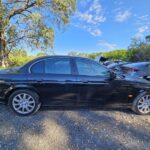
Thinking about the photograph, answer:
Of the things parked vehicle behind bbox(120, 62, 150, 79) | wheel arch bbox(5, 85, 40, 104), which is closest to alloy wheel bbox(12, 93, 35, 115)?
wheel arch bbox(5, 85, 40, 104)

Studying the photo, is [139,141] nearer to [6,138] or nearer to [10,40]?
[6,138]

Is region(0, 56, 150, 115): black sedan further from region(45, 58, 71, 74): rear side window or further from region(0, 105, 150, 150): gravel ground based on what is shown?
region(0, 105, 150, 150): gravel ground

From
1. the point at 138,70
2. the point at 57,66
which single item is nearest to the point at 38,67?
the point at 57,66

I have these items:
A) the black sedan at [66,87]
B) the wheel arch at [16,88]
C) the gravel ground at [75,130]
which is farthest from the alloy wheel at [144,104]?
the wheel arch at [16,88]

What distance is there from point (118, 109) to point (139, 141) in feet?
6.80

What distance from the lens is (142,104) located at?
20.3 feet

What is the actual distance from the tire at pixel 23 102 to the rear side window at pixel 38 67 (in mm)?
547

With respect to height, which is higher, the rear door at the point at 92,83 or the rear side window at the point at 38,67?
the rear side window at the point at 38,67

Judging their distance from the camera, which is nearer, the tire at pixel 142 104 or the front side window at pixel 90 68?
the front side window at pixel 90 68

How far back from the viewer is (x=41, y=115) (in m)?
5.76

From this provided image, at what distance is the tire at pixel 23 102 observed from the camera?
18.7ft

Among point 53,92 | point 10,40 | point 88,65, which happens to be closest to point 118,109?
point 88,65

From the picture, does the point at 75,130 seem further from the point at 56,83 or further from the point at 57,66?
the point at 57,66

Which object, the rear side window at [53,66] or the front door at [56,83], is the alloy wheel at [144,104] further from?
the rear side window at [53,66]
